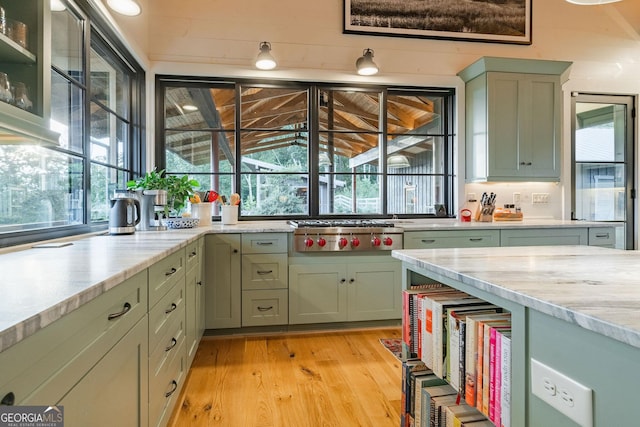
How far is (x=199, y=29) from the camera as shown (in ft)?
10.7

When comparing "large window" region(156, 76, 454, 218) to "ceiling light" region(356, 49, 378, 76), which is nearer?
"ceiling light" region(356, 49, 378, 76)

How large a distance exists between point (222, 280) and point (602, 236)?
348 centimetres

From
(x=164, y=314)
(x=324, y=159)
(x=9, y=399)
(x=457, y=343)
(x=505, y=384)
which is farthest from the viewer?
(x=324, y=159)

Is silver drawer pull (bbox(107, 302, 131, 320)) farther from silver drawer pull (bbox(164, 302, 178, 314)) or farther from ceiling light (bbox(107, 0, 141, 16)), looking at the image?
ceiling light (bbox(107, 0, 141, 16))

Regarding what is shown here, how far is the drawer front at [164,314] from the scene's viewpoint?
54.4 inches

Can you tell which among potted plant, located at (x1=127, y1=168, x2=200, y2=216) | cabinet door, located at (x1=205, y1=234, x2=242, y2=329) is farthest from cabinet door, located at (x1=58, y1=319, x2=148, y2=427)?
potted plant, located at (x1=127, y1=168, x2=200, y2=216)

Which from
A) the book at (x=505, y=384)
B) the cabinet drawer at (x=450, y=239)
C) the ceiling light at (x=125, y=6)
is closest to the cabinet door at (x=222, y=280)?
the cabinet drawer at (x=450, y=239)

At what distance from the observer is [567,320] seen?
2.24 feet

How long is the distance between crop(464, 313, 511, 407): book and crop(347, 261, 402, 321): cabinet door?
1875 mm

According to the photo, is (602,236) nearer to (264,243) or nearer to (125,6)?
(264,243)

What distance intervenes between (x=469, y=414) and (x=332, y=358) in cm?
145

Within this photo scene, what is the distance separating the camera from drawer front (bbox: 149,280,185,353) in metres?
1.38

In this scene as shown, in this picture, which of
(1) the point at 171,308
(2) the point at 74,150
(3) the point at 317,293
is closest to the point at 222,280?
(3) the point at 317,293

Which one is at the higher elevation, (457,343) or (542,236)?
(542,236)
